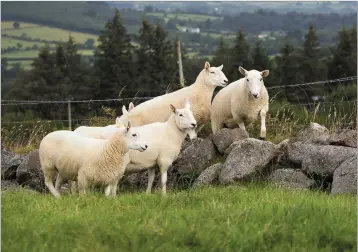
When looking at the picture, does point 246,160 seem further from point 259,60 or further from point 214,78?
point 259,60

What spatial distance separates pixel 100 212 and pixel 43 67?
65.7 m

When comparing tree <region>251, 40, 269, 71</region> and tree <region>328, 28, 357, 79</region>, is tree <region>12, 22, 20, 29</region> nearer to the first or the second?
tree <region>251, 40, 269, 71</region>

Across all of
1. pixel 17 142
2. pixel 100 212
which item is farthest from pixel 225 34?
pixel 100 212

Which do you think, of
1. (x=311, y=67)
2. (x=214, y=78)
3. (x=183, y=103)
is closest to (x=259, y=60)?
(x=311, y=67)

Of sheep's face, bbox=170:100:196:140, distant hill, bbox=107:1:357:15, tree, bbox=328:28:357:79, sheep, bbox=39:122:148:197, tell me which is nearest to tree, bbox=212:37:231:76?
distant hill, bbox=107:1:357:15

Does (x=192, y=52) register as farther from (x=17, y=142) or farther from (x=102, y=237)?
(x=102, y=237)

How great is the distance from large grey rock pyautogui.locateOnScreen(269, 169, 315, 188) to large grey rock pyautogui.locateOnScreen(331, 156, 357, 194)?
58cm

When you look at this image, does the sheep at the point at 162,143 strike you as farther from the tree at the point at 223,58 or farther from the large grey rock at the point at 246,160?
the tree at the point at 223,58

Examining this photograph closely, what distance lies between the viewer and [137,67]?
73500 millimetres

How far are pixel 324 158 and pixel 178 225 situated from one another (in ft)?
17.9

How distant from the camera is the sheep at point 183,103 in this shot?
14969mm

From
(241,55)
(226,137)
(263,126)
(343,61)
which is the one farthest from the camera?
(241,55)

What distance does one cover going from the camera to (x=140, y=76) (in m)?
71.4

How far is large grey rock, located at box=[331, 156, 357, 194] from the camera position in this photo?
11.7 metres
